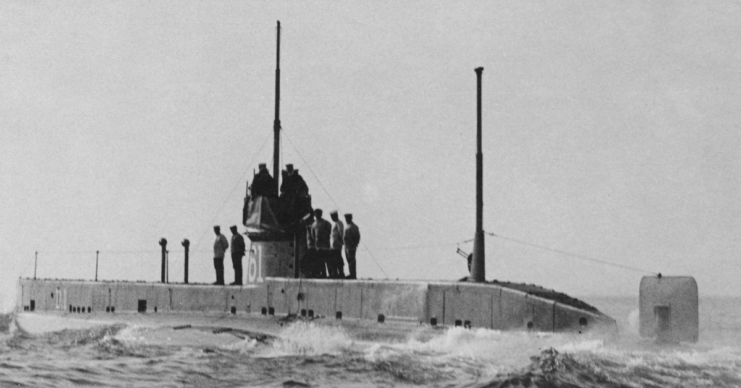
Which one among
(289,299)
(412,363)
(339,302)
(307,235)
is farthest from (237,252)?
(412,363)

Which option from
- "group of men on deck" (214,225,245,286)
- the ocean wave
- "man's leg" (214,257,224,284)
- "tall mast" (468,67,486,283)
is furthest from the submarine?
"man's leg" (214,257,224,284)

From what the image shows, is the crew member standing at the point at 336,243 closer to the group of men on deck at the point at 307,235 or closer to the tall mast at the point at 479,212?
the group of men on deck at the point at 307,235

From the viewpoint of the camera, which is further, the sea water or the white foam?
the white foam

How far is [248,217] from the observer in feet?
77.0

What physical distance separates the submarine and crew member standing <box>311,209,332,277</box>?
361mm

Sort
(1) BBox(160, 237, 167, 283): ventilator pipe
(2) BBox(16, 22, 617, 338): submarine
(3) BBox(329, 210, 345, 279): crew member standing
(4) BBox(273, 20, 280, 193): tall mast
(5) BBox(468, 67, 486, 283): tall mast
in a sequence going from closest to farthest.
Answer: (2) BBox(16, 22, 617, 338): submarine
(5) BBox(468, 67, 486, 283): tall mast
(3) BBox(329, 210, 345, 279): crew member standing
(4) BBox(273, 20, 280, 193): tall mast
(1) BBox(160, 237, 167, 283): ventilator pipe

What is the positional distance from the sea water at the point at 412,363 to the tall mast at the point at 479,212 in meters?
1.58

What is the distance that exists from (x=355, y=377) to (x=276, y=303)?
25.3ft

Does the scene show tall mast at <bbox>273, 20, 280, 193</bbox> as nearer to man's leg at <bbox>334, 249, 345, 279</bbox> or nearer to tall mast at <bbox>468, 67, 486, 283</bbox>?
man's leg at <bbox>334, 249, 345, 279</bbox>

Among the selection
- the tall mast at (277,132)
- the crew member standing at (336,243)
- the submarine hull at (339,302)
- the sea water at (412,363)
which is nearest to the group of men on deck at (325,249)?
the crew member standing at (336,243)

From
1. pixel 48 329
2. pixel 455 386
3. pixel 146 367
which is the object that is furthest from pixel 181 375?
pixel 48 329

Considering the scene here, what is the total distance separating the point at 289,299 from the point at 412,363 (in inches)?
269

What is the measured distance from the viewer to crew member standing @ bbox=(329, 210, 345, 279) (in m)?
21.8

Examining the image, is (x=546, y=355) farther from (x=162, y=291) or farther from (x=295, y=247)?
(x=162, y=291)
